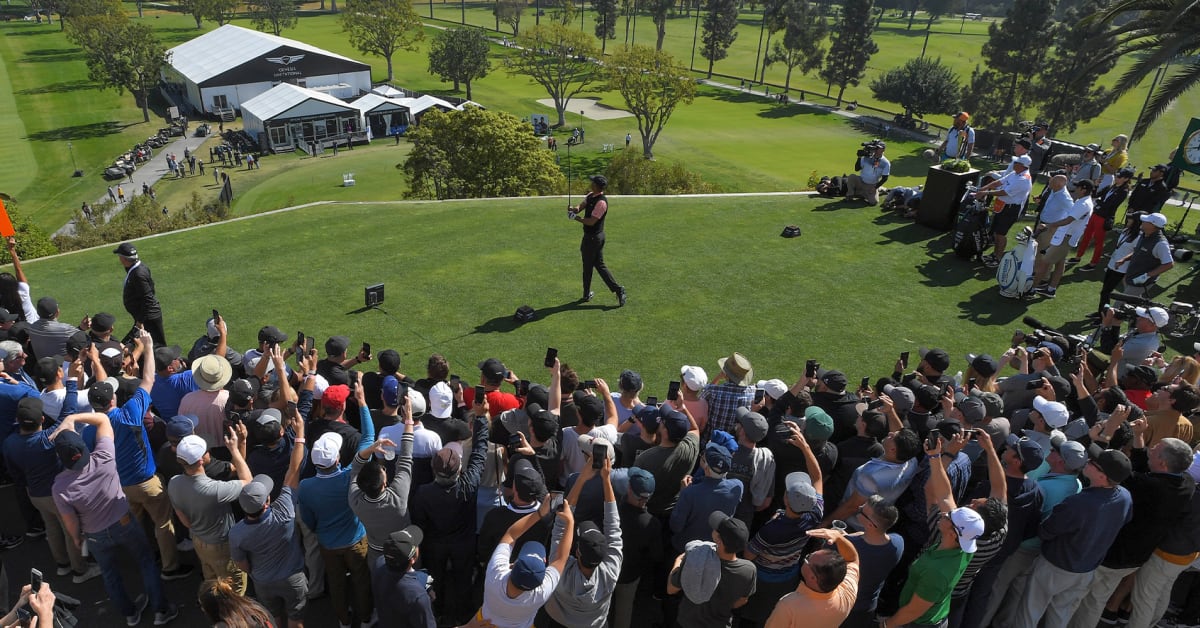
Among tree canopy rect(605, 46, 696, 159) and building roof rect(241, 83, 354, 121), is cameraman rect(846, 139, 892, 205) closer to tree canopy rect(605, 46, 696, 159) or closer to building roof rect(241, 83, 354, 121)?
tree canopy rect(605, 46, 696, 159)

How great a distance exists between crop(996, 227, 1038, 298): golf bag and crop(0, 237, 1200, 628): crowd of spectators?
5946mm

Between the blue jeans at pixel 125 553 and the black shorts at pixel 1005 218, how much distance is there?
14.1 m

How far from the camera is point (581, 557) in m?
4.77

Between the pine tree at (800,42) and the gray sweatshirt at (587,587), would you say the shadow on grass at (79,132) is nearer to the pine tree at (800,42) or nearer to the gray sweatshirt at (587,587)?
the gray sweatshirt at (587,587)

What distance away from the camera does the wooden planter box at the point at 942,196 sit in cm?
1520

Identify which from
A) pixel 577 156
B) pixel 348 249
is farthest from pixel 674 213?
pixel 577 156

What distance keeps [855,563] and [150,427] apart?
633 centimetres

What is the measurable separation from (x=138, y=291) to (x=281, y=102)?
2123 inches

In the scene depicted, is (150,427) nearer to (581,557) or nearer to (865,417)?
(581,557)

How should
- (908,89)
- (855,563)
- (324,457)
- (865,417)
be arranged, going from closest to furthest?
(855,563) < (324,457) < (865,417) < (908,89)

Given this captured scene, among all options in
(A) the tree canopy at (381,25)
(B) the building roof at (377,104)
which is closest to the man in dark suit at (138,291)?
(B) the building roof at (377,104)

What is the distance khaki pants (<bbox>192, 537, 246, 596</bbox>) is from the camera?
586cm

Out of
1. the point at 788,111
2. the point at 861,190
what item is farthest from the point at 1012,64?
the point at 861,190

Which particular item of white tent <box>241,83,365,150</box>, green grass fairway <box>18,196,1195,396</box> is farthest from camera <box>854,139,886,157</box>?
white tent <box>241,83,365,150</box>
